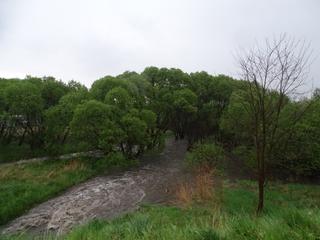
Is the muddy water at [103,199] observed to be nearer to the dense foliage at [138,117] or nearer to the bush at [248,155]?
the dense foliage at [138,117]

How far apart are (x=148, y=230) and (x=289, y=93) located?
11.0 metres

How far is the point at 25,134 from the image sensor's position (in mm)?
33594

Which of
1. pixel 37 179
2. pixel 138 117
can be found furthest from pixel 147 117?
pixel 37 179

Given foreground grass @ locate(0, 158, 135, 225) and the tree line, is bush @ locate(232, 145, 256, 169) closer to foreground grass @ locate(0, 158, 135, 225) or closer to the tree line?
the tree line

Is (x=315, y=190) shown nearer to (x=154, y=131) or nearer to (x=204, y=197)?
(x=204, y=197)

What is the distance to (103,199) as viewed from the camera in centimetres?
1884

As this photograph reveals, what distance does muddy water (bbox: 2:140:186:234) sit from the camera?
15.8 metres

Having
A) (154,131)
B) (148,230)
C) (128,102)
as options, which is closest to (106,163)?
(128,102)

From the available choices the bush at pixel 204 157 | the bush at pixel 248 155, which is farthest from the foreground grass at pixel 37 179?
the bush at pixel 248 155

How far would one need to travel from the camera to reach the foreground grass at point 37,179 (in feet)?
59.7

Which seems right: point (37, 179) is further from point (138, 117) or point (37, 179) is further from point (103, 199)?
point (138, 117)

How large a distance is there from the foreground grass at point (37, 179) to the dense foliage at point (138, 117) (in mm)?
1745

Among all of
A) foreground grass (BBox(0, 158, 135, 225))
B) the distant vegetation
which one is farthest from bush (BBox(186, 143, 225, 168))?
foreground grass (BBox(0, 158, 135, 225))

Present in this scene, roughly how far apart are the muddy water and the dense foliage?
291 centimetres
